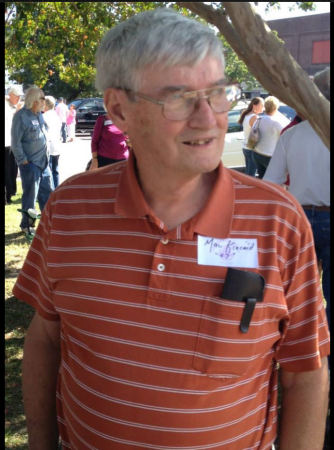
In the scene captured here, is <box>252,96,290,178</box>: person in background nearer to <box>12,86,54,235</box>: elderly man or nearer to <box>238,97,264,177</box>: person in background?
<box>238,97,264,177</box>: person in background

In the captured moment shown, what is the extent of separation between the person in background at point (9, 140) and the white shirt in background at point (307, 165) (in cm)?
635

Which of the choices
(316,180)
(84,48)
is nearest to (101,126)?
(84,48)

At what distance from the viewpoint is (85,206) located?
155cm

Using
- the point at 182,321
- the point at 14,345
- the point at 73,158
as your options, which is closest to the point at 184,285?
the point at 182,321

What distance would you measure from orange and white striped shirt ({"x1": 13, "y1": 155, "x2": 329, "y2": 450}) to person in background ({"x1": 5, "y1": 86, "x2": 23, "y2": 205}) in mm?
7988

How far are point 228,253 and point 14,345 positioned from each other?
11.4 feet

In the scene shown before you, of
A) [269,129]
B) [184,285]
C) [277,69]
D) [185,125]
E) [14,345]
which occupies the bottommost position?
[14,345]

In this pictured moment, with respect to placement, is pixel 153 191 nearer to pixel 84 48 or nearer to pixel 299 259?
pixel 299 259

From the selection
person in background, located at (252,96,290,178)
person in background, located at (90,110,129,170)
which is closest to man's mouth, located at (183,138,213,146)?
person in background, located at (90,110,129,170)

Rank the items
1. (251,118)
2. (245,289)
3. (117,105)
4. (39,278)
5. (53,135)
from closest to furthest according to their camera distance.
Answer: (245,289)
(117,105)
(39,278)
(53,135)
(251,118)

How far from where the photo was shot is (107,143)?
7.13 m

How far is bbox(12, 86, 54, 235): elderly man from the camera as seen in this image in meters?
7.38

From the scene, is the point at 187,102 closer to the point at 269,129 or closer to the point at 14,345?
the point at 14,345

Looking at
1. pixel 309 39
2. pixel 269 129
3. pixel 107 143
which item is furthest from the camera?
pixel 309 39
